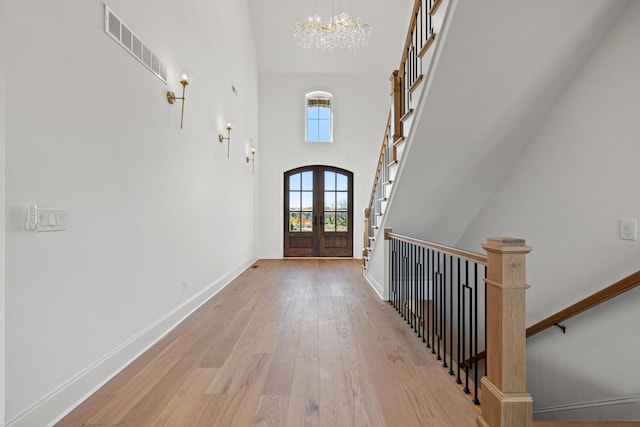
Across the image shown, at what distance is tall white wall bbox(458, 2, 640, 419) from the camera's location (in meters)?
2.43

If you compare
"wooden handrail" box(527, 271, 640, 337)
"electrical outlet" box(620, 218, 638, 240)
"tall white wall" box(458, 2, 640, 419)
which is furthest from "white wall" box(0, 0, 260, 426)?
"electrical outlet" box(620, 218, 638, 240)

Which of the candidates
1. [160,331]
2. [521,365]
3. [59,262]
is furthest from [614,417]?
[59,262]

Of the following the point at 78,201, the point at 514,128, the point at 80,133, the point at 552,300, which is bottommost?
the point at 552,300

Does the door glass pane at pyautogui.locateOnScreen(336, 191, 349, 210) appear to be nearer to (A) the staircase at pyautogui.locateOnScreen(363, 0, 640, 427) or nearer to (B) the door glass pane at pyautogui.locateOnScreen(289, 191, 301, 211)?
(B) the door glass pane at pyautogui.locateOnScreen(289, 191, 301, 211)

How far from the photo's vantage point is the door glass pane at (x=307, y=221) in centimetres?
845

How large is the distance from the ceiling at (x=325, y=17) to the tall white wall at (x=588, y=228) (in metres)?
5.30

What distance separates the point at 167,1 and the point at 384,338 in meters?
3.46

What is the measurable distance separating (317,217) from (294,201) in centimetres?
67

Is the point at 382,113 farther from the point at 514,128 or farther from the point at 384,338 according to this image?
the point at 384,338

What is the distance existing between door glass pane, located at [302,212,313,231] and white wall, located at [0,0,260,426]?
4621mm

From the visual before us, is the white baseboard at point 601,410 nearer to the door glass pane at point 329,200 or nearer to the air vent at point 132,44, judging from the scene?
the air vent at point 132,44

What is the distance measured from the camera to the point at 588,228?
275cm

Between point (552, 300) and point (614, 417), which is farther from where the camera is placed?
point (552, 300)

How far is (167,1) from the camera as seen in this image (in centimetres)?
309
